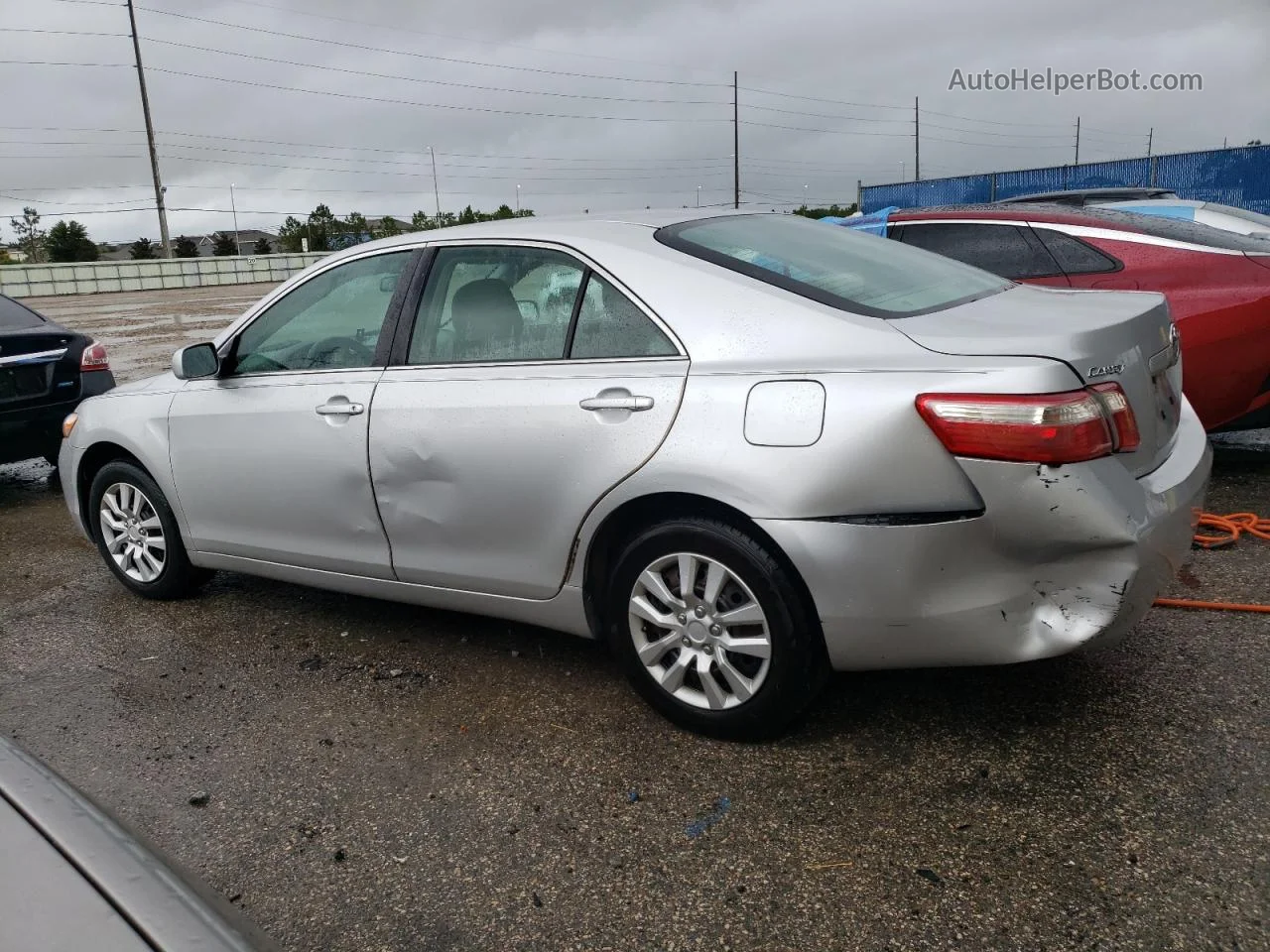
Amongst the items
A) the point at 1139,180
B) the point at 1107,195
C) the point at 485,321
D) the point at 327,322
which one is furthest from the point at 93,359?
the point at 1139,180

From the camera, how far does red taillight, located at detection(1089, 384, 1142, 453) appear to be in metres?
2.60

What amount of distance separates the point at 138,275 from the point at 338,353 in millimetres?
51705

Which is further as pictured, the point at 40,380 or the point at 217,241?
the point at 217,241

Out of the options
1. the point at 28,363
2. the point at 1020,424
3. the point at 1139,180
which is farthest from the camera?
the point at 1139,180

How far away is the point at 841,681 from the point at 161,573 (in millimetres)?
3032

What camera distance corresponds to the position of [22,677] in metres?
3.91

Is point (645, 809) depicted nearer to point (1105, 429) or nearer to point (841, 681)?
point (841, 681)

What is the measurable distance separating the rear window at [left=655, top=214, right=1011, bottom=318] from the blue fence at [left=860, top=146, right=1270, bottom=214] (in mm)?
15847

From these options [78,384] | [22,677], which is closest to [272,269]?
[78,384]

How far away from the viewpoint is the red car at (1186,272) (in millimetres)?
4988

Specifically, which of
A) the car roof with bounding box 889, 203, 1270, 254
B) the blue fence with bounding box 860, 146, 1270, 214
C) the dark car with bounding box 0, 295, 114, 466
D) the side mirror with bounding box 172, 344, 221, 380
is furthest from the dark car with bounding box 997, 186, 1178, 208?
the blue fence with bounding box 860, 146, 1270, 214

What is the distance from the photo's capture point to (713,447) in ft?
9.17

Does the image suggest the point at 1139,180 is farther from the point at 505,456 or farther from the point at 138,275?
the point at 138,275

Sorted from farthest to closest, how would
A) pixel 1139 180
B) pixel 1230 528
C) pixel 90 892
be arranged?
pixel 1139 180 → pixel 1230 528 → pixel 90 892
